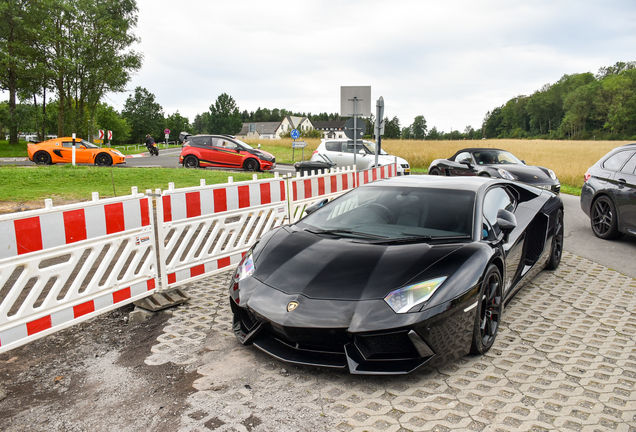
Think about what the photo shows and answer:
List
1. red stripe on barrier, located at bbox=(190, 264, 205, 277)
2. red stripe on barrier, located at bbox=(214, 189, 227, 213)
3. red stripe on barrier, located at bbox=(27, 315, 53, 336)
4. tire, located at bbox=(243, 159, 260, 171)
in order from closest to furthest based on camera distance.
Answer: red stripe on barrier, located at bbox=(27, 315, 53, 336)
red stripe on barrier, located at bbox=(190, 264, 205, 277)
red stripe on barrier, located at bbox=(214, 189, 227, 213)
tire, located at bbox=(243, 159, 260, 171)

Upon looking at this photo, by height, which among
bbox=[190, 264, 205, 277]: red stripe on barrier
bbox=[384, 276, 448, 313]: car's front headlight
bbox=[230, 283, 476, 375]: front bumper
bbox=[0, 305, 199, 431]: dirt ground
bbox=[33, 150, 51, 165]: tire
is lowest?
bbox=[0, 305, 199, 431]: dirt ground

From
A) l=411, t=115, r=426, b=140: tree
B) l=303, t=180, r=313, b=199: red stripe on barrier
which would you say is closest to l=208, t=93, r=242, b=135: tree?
l=411, t=115, r=426, b=140: tree

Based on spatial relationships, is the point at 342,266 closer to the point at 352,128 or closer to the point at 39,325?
the point at 39,325

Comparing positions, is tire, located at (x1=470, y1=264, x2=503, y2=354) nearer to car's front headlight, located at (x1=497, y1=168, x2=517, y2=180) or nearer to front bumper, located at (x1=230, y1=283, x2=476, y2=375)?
front bumper, located at (x1=230, y1=283, x2=476, y2=375)

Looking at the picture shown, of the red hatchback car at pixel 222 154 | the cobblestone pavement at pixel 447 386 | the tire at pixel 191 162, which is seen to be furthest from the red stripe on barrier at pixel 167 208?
the tire at pixel 191 162

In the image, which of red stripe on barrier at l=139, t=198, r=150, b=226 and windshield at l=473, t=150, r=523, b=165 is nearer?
red stripe on barrier at l=139, t=198, r=150, b=226

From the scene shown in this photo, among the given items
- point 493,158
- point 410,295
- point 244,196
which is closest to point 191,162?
point 493,158

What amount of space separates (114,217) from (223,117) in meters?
120

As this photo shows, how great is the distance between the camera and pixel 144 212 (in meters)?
4.39

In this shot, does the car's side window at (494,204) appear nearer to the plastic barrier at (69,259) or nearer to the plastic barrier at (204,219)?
the plastic barrier at (204,219)

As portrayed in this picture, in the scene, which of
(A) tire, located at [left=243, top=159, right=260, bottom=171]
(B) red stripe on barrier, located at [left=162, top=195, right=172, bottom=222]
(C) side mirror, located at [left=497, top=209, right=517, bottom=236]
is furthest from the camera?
(A) tire, located at [left=243, top=159, right=260, bottom=171]

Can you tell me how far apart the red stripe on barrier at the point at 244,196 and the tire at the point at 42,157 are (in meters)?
19.6

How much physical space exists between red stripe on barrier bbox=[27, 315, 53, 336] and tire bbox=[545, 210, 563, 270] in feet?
17.3

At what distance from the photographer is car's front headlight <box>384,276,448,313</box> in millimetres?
2797
